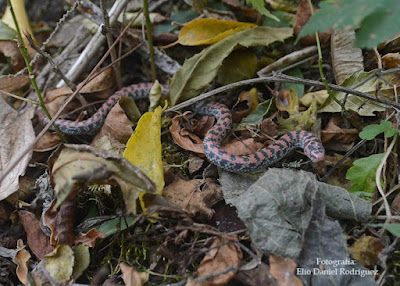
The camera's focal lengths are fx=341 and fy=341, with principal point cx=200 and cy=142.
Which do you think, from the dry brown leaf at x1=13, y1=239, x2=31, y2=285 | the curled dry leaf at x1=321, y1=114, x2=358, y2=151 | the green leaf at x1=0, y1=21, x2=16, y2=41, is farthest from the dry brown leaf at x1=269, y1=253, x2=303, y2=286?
the green leaf at x1=0, y1=21, x2=16, y2=41

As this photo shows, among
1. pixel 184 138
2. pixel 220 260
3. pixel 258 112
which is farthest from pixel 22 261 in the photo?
pixel 258 112

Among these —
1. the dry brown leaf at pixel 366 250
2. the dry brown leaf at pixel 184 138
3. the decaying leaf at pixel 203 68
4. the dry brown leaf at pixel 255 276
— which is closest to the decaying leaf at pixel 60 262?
the dry brown leaf at pixel 255 276

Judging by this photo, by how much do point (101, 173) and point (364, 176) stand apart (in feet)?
9.09

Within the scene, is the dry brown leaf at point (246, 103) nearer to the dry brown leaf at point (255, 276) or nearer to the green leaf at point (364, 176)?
the green leaf at point (364, 176)

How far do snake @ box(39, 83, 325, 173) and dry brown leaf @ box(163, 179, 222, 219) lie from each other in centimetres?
39

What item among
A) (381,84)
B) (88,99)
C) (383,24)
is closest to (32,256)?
(88,99)

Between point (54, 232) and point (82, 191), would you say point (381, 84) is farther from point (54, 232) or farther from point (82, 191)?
point (54, 232)

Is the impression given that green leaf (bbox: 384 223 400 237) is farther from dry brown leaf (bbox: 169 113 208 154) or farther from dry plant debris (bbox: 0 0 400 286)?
dry brown leaf (bbox: 169 113 208 154)

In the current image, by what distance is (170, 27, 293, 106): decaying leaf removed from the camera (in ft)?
16.5

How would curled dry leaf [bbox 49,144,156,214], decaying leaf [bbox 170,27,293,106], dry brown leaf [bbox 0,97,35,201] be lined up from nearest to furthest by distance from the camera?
curled dry leaf [bbox 49,144,156,214] < dry brown leaf [bbox 0,97,35,201] < decaying leaf [bbox 170,27,293,106]

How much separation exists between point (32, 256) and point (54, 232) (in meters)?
0.46

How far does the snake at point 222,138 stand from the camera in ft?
14.3

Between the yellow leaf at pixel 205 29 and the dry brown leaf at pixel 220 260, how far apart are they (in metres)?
3.08

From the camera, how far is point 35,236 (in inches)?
151
